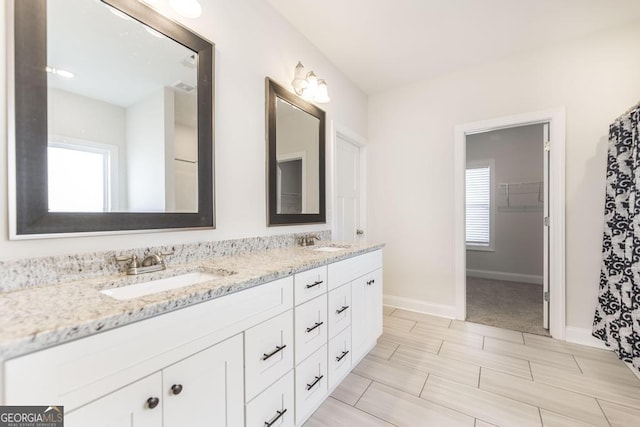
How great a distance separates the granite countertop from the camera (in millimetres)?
563

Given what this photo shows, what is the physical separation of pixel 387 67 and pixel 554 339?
299 centimetres

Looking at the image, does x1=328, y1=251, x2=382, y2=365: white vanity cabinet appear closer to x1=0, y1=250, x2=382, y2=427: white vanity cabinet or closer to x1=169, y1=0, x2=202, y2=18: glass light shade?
x1=0, y1=250, x2=382, y2=427: white vanity cabinet

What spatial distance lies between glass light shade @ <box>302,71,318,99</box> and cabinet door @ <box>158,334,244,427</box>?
1.87 meters

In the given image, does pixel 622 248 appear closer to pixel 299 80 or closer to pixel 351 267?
pixel 351 267

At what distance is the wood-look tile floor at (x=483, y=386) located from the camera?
146cm

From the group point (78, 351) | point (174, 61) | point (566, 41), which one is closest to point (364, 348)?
point (78, 351)

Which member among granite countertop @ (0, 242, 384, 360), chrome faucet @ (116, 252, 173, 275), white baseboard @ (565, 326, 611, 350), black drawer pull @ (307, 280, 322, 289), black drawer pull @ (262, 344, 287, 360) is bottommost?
white baseboard @ (565, 326, 611, 350)

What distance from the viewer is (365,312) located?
198 cm

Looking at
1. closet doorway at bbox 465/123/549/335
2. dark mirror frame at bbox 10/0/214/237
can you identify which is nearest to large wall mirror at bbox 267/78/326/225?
dark mirror frame at bbox 10/0/214/237

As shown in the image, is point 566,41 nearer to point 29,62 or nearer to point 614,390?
point 614,390

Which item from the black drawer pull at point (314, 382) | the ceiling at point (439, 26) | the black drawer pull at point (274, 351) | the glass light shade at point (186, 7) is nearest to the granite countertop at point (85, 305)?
the black drawer pull at point (274, 351)

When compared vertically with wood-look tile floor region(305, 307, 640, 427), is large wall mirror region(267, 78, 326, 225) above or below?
above

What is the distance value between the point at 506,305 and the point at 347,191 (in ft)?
7.78

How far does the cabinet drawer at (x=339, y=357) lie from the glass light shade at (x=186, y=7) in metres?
1.90
